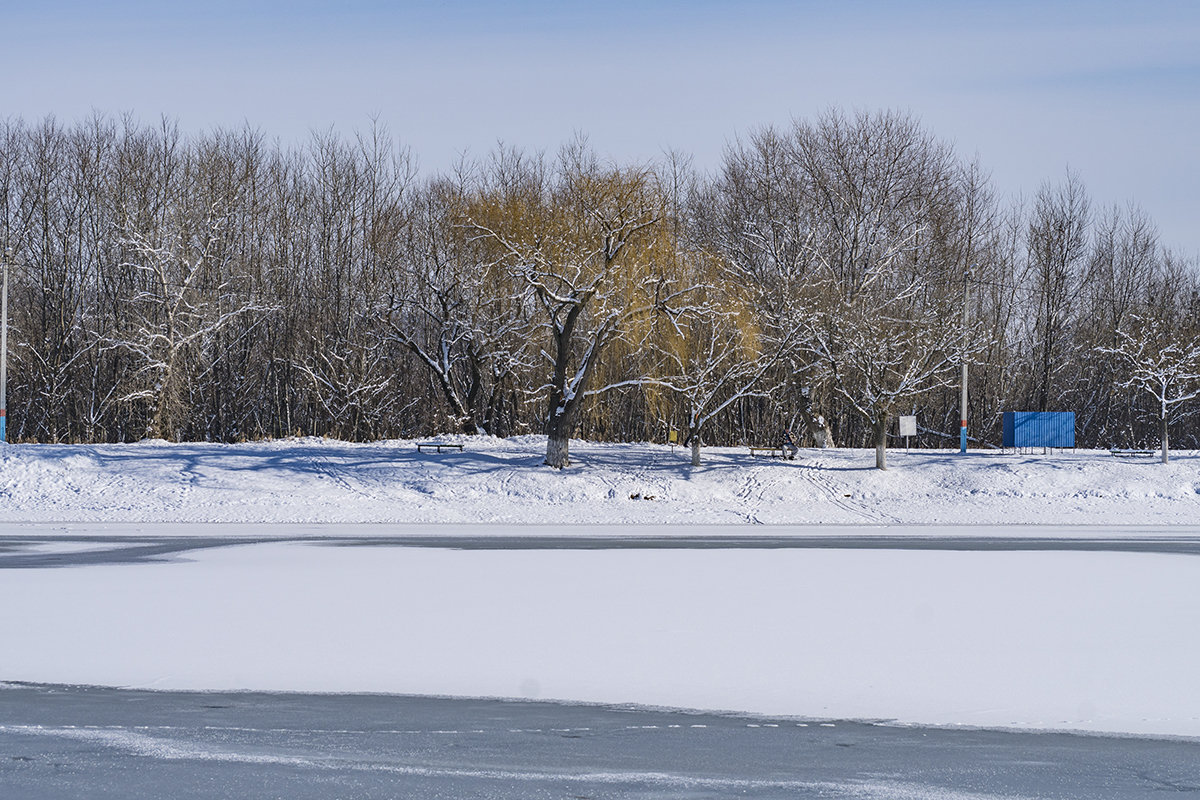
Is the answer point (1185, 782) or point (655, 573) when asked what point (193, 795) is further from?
point (655, 573)

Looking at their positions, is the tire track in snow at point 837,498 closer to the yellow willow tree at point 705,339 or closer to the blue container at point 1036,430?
the yellow willow tree at point 705,339

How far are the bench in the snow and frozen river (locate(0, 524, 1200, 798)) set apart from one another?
1836 cm

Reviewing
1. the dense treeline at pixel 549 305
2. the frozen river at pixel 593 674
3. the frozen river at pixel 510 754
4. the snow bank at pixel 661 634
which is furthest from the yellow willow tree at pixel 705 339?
the frozen river at pixel 510 754

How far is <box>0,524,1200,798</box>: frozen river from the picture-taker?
8.14m

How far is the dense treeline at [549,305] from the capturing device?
38094 mm

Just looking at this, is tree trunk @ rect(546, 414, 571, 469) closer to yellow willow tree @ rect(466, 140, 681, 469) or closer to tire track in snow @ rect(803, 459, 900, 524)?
yellow willow tree @ rect(466, 140, 681, 469)

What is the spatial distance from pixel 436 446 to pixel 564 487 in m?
6.66

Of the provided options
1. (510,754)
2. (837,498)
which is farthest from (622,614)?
(837,498)

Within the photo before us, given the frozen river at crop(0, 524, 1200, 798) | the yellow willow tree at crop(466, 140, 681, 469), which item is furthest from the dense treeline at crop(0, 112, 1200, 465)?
the frozen river at crop(0, 524, 1200, 798)

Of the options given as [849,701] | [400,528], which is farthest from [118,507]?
[849,701]

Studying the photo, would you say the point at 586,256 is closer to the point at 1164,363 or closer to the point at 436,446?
the point at 436,446

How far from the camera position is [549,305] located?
123ft

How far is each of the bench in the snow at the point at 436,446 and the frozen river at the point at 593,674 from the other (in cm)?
1836

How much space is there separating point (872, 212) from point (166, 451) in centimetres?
3109
